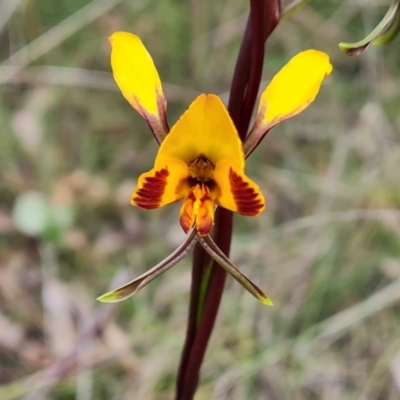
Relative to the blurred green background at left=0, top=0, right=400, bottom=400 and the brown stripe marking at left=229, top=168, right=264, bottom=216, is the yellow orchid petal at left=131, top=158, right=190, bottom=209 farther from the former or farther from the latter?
the blurred green background at left=0, top=0, right=400, bottom=400

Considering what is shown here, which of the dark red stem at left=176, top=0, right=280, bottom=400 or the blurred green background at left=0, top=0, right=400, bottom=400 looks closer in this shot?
the dark red stem at left=176, top=0, right=280, bottom=400

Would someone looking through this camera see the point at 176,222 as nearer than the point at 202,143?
No

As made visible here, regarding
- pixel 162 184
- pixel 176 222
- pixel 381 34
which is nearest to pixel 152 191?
pixel 162 184

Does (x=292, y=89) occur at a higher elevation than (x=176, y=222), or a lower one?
higher

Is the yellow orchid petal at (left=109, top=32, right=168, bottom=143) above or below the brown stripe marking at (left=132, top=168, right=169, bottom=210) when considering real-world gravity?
above

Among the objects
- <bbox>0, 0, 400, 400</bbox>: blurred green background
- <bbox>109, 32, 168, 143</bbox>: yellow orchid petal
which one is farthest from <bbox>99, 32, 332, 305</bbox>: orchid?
<bbox>0, 0, 400, 400</bbox>: blurred green background

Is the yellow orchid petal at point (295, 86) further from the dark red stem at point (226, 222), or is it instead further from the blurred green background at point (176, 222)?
the blurred green background at point (176, 222)

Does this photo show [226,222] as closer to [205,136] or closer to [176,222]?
[205,136]

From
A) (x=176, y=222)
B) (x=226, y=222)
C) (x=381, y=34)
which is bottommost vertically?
(x=176, y=222)
